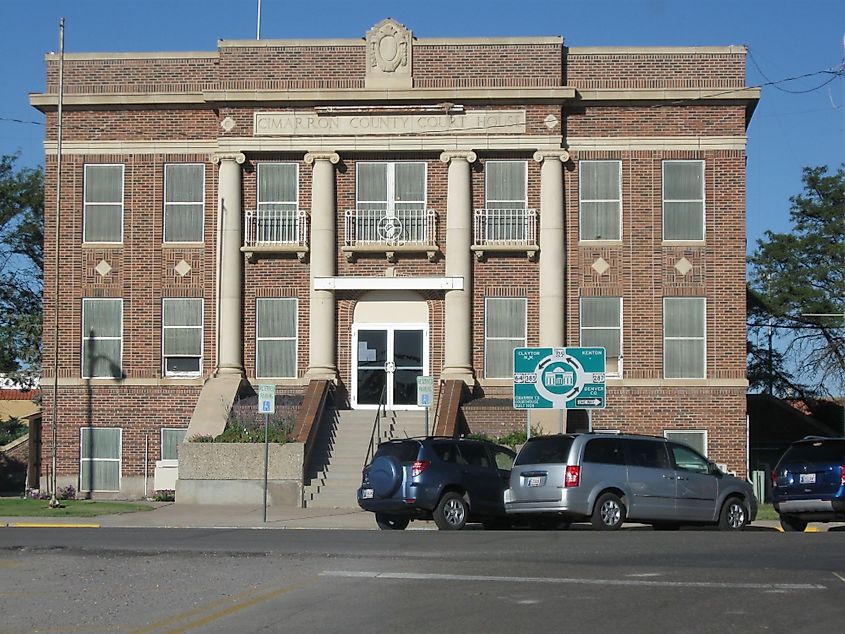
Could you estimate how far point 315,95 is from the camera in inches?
1377

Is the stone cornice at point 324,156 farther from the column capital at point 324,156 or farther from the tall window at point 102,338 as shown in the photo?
Answer: the tall window at point 102,338

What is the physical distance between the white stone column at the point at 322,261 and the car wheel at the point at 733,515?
13607 mm

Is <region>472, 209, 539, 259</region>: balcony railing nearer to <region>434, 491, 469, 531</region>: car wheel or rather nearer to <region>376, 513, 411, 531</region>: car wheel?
<region>376, 513, 411, 531</region>: car wheel

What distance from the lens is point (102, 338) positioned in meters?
35.8

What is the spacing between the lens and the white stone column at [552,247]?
3453 cm

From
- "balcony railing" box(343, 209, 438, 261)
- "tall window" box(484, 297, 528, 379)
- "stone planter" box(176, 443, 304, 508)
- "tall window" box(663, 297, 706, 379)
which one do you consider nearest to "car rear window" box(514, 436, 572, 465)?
"stone planter" box(176, 443, 304, 508)

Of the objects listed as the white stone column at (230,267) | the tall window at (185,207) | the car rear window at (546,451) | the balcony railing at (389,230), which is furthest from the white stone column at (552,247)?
the car rear window at (546,451)

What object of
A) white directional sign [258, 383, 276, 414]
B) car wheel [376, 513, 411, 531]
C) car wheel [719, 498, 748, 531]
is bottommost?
car wheel [376, 513, 411, 531]

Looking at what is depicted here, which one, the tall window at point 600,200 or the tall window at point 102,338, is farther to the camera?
the tall window at point 102,338

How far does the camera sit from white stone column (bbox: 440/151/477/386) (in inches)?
1359

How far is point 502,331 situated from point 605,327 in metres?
2.63

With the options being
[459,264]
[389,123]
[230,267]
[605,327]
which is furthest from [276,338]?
[605,327]

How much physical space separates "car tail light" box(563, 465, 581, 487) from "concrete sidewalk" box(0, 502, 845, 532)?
3.76m

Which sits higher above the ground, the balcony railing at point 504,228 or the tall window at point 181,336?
the balcony railing at point 504,228
